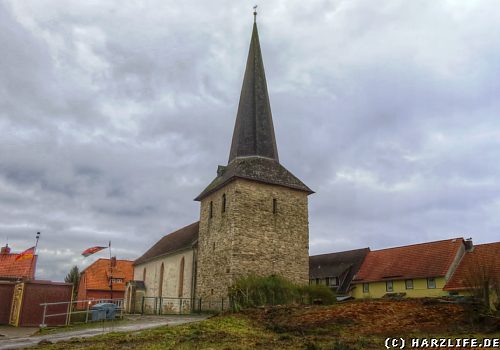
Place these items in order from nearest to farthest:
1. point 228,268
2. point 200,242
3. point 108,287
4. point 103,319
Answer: point 103,319
point 228,268
point 200,242
point 108,287

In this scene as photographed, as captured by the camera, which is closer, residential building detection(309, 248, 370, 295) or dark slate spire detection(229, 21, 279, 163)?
dark slate spire detection(229, 21, 279, 163)

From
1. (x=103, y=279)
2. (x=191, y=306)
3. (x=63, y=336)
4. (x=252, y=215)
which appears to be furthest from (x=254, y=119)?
(x=103, y=279)

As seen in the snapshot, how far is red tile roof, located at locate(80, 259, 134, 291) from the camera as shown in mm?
51716

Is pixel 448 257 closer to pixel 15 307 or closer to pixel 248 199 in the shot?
pixel 248 199

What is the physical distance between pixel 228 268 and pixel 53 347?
52.8ft

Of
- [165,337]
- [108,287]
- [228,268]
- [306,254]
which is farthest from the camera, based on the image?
[108,287]

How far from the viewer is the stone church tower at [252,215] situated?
2762 cm

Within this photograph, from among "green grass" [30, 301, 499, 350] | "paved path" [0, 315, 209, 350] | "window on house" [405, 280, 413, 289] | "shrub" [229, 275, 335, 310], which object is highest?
"window on house" [405, 280, 413, 289]

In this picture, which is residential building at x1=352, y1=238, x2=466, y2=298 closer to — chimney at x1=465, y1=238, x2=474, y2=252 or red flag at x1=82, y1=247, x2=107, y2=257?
chimney at x1=465, y1=238, x2=474, y2=252

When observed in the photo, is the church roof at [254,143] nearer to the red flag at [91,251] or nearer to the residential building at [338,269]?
the red flag at [91,251]

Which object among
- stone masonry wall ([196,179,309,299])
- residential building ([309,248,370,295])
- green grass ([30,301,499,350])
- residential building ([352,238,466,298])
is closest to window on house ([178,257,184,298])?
stone masonry wall ([196,179,309,299])

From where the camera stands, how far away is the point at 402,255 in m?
39.2

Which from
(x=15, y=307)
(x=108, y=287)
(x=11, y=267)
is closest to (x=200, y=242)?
(x=15, y=307)

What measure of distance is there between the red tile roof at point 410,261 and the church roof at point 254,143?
12183 mm
